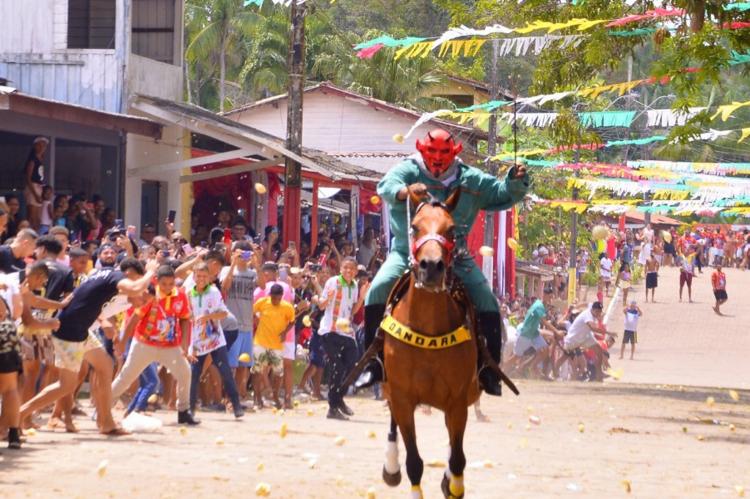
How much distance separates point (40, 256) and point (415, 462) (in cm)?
477

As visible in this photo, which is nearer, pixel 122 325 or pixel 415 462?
pixel 415 462

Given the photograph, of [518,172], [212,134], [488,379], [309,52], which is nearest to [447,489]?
[488,379]

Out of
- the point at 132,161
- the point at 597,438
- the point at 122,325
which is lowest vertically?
the point at 597,438

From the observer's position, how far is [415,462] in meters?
9.04

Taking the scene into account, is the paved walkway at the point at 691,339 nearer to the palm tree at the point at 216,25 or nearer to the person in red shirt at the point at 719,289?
the person in red shirt at the point at 719,289

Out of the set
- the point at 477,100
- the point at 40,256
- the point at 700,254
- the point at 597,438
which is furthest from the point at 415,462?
the point at 700,254

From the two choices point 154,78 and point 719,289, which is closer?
point 154,78

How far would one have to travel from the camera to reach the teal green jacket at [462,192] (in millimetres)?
9203

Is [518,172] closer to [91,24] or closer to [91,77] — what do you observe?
[91,77]

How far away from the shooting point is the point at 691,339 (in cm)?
3906

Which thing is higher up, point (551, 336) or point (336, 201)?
point (336, 201)

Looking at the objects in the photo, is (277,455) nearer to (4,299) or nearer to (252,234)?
(4,299)

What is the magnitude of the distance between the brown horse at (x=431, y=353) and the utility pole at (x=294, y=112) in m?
13.0

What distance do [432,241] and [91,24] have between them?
1582cm
